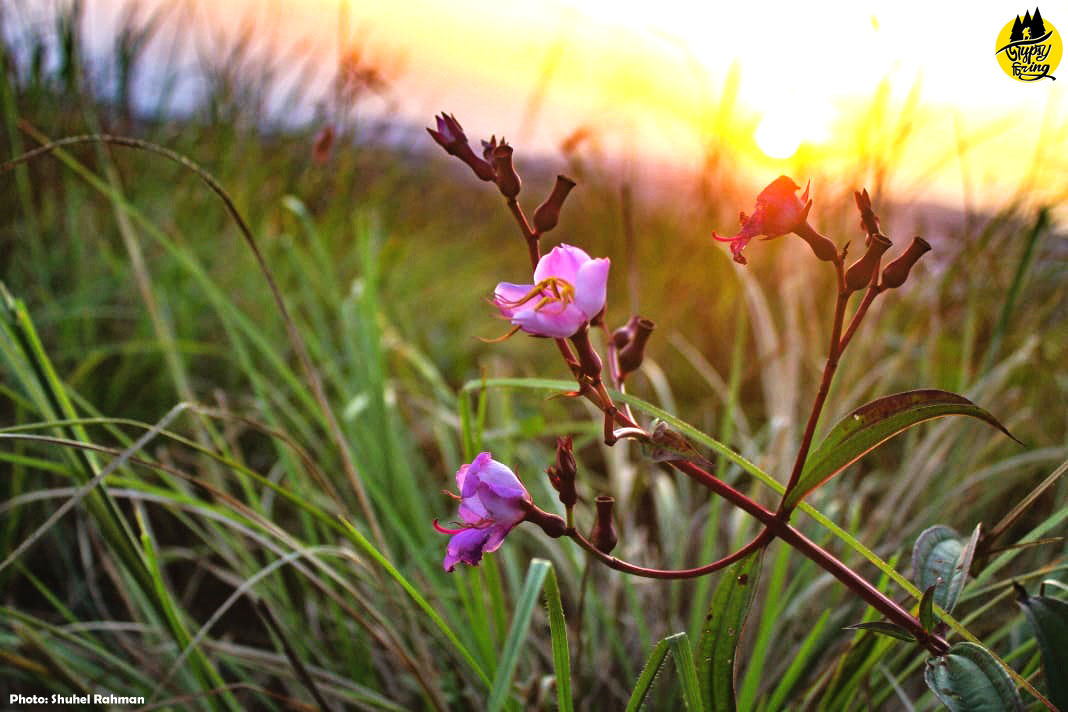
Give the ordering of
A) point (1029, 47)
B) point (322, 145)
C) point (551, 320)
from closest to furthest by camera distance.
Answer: point (551, 320) < point (1029, 47) < point (322, 145)

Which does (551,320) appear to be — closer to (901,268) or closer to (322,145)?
(901,268)

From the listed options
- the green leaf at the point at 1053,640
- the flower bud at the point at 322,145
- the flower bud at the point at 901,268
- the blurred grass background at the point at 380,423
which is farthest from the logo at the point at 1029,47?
the flower bud at the point at 322,145

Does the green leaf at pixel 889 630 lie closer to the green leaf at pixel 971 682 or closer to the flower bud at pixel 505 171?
the green leaf at pixel 971 682

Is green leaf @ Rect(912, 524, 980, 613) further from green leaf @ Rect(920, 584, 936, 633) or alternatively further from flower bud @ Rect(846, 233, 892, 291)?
flower bud @ Rect(846, 233, 892, 291)

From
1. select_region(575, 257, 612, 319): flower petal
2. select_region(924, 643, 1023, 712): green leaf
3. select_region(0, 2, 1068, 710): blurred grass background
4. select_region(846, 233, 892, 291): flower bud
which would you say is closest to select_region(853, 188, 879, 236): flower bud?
select_region(846, 233, 892, 291): flower bud

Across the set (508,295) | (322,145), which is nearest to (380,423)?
(322,145)
